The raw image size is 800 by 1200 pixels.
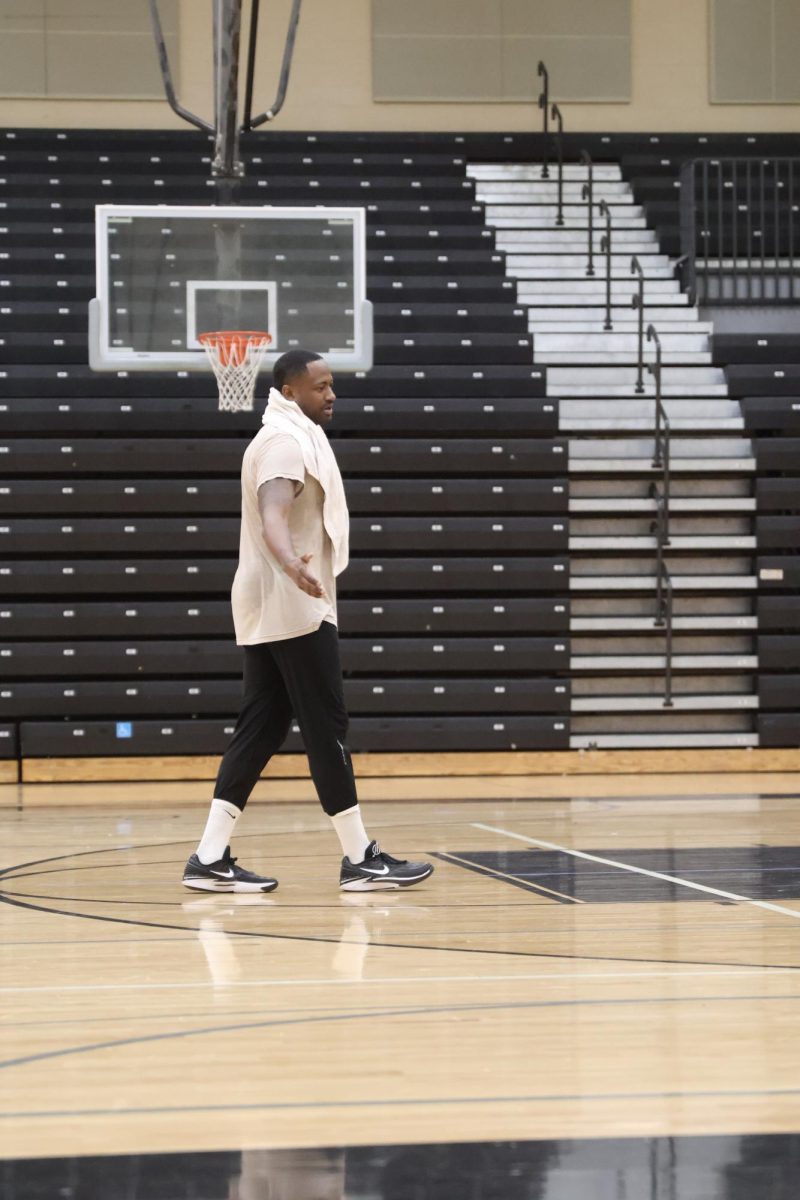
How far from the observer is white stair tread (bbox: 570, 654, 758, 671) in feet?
31.4

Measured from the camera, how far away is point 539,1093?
1929 millimetres

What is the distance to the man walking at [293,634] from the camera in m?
3.82

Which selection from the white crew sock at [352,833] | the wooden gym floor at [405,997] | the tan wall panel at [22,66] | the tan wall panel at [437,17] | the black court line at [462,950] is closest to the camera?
the wooden gym floor at [405,997]

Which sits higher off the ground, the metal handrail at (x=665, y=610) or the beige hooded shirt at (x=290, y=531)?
the beige hooded shirt at (x=290, y=531)

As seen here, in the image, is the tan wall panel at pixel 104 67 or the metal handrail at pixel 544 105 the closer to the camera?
the metal handrail at pixel 544 105

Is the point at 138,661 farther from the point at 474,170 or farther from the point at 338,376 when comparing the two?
the point at 474,170

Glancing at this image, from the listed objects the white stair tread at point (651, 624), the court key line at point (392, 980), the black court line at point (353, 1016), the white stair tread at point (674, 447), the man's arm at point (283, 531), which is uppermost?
the white stair tread at point (674, 447)

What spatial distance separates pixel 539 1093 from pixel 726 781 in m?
6.69

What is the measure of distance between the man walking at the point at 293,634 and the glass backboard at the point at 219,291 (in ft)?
15.2

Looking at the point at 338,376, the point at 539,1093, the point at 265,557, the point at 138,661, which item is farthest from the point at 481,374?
the point at 539,1093

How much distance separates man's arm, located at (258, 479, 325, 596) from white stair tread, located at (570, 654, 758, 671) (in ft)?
19.4

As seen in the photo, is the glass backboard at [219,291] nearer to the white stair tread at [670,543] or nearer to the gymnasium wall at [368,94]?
the white stair tread at [670,543]

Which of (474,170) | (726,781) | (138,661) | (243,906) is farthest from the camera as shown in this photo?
(474,170)

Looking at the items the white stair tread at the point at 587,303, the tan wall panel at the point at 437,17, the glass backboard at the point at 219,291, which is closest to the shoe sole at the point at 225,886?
the glass backboard at the point at 219,291
